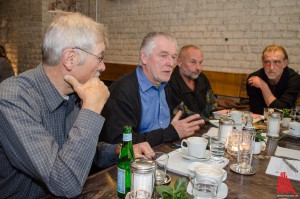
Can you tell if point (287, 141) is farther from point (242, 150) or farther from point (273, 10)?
point (273, 10)

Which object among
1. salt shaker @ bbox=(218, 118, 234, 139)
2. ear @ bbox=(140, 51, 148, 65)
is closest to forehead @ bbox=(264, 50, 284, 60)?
ear @ bbox=(140, 51, 148, 65)

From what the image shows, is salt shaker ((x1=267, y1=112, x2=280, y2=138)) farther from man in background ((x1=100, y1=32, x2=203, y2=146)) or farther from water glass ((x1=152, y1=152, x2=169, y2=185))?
water glass ((x1=152, y1=152, x2=169, y2=185))

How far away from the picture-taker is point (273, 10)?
151 inches

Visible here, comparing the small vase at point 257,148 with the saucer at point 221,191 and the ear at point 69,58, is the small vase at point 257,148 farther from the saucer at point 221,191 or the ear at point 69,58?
the ear at point 69,58

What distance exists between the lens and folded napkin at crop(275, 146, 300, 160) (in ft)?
4.87

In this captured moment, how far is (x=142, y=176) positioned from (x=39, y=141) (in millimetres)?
383

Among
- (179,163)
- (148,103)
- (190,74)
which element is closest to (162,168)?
(179,163)

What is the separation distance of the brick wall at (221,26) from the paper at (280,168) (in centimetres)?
281

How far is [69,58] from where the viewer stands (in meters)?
1.23

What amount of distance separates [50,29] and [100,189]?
2.26 feet

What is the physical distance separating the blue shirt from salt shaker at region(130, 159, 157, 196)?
1.03 meters

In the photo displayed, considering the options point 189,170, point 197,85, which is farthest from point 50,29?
point 197,85

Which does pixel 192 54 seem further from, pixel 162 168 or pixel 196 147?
pixel 162 168

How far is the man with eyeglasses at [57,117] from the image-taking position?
980 mm
